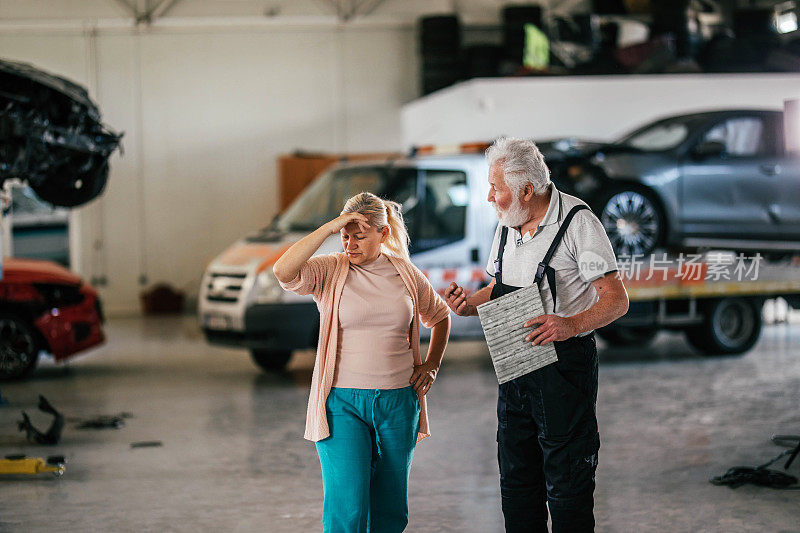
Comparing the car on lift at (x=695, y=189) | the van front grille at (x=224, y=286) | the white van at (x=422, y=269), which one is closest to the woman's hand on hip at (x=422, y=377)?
the white van at (x=422, y=269)

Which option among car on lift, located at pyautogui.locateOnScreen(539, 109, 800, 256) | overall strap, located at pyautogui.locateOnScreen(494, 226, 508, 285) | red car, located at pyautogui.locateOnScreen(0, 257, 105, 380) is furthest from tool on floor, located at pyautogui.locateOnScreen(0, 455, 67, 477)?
car on lift, located at pyautogui.locateOnScreen(539, 109, 800, 256)

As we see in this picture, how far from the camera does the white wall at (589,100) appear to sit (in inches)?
497

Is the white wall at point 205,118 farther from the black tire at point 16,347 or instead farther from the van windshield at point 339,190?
the black tire at point 16,347

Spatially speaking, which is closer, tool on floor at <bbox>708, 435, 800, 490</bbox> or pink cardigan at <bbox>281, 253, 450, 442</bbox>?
pink cardigan at <bbox>281, 253, 450, 442</bbox>

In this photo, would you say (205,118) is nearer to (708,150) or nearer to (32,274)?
(32,274)

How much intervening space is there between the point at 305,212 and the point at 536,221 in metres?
6.51

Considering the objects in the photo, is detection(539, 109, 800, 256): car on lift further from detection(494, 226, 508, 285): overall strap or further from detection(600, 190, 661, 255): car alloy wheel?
detection(494, 226, 508, 285): overall strap

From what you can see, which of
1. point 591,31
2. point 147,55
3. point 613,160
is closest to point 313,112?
point 147,55

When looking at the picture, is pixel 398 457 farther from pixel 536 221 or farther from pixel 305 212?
pixel 305 212

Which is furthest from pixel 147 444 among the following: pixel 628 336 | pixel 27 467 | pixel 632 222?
pixel 628 336

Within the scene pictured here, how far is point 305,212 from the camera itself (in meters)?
9.75

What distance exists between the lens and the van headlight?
8.76 metres

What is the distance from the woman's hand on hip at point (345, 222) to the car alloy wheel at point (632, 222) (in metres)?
5.62

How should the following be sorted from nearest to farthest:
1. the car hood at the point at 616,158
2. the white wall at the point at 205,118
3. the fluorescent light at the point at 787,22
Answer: the fluorescent light at the point at 787,22 → the car hood at the point at 616,158 → the white wall at the point at 205,118
